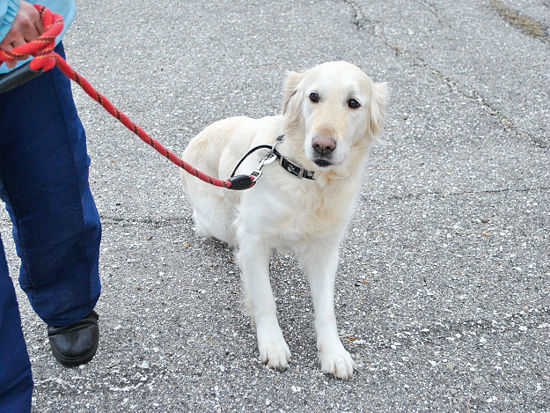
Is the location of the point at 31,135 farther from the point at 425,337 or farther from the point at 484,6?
the point at 484,6

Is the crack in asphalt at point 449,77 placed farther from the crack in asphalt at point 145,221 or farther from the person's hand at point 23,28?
the person's hand at point 23,28

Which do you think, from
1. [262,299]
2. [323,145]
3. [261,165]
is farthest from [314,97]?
[262,299]

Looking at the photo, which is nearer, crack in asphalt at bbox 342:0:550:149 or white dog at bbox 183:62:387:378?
white dog at bbox 183:62:387:378

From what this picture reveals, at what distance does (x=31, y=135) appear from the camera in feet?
5.42

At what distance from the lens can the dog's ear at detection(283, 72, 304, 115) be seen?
89.2 inches

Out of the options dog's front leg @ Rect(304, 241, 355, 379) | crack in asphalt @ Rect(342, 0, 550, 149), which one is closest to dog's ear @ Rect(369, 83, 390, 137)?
dog's front leg @ Rect(304, 241, 355, 379)

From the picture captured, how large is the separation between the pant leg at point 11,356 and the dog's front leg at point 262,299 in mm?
938

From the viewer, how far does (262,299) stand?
2.32 meters

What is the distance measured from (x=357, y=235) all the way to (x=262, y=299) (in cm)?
90

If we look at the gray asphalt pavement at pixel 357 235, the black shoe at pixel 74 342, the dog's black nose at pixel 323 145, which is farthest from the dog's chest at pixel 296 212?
the black shoe at pixel 74 342

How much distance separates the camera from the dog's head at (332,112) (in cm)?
202

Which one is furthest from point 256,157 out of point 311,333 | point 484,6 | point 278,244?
point 484,6

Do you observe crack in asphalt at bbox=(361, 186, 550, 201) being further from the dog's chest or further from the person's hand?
the person's hand

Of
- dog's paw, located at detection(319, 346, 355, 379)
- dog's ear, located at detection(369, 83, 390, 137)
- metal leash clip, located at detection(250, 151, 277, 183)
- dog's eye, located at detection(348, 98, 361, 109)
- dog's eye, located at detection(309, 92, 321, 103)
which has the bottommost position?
dog's paw, located at detection(319, 346, 355, 379)
